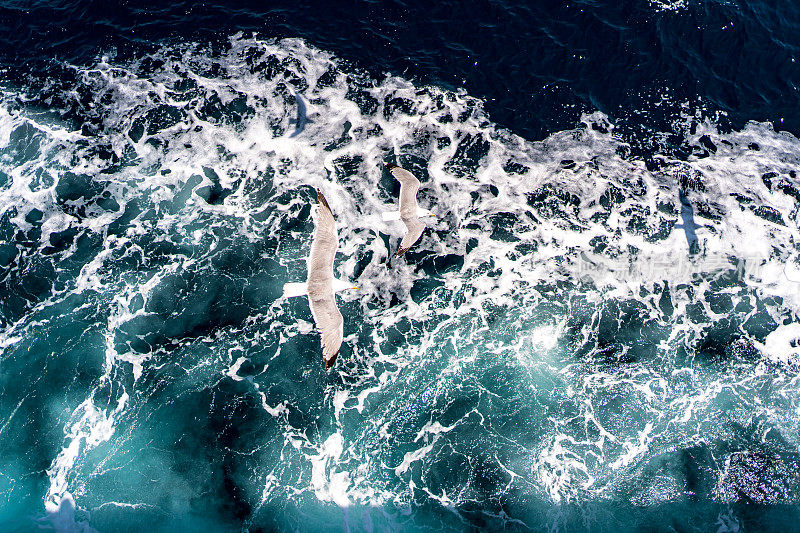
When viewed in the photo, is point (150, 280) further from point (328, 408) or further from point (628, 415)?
point (628, 415)

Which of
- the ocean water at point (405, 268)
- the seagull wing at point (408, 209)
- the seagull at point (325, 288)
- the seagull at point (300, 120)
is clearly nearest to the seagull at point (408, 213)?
the seagull wing at point (408, 209)

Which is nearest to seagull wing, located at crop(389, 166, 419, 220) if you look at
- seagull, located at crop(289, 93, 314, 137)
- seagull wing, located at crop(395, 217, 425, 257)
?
seagull wing, located at crop(395, 217, 425, 257)

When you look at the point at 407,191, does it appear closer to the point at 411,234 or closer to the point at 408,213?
the point at 408,213

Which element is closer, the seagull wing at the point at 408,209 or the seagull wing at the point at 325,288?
the seagull wing at the point at 325,288

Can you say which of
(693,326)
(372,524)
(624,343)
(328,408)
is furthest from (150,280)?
(693,326)

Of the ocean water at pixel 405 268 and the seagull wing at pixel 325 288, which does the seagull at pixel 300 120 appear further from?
the seagull wing at pixel 325 288

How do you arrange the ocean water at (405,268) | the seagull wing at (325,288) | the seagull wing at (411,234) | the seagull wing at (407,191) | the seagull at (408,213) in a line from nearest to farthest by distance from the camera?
1. the ocean water at (405,268)
2. the seagull wing at (325,288)
3. the seagull wing at (411,234)
4. the seagull at (408,213)
5. the seagull wing at (407,191)

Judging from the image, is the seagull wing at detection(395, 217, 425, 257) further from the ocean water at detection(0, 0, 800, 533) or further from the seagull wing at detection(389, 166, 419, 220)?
the ocean water at detection(0, 0, 800, 533)
